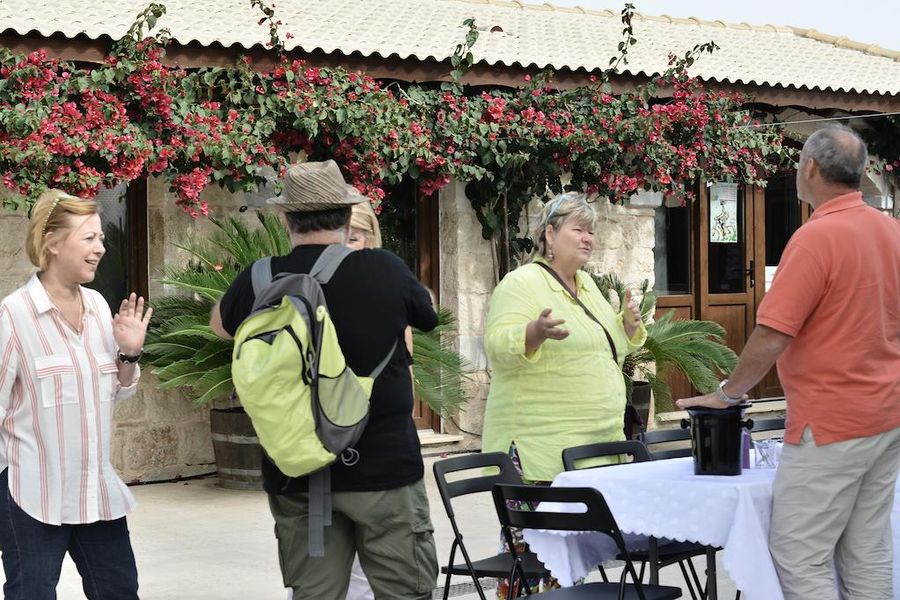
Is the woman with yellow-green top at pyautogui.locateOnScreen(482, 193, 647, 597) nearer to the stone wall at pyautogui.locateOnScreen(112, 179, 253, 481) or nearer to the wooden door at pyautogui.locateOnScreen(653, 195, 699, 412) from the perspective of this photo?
the stone wall at pyautogui.locateOnScreen(112, 179, 253, 481)

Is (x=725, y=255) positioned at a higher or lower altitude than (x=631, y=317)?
lower

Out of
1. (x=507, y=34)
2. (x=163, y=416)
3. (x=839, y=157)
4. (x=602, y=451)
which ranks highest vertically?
(x=507, y=34)

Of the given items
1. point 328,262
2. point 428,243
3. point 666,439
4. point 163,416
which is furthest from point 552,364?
point 428,243

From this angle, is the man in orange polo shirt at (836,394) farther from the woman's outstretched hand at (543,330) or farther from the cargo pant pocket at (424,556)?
the cargo pant pocket at (424,556)

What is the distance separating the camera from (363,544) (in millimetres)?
3777

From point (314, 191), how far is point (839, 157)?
1635 mm

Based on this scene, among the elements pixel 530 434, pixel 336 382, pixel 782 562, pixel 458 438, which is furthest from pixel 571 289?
pixel 458 438

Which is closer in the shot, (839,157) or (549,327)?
(839,157)

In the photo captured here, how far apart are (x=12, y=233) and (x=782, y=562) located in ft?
20.2

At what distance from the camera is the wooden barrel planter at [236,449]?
907cm

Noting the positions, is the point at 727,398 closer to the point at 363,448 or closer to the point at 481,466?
the point at 481,466

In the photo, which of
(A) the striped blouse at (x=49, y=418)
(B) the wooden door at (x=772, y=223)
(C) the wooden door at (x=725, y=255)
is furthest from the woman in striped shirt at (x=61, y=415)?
(B) the wooden door at (x=772, y=223)

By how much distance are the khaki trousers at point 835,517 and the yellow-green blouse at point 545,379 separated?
42.3 inches

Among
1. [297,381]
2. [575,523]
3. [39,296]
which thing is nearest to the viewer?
[297,381]
